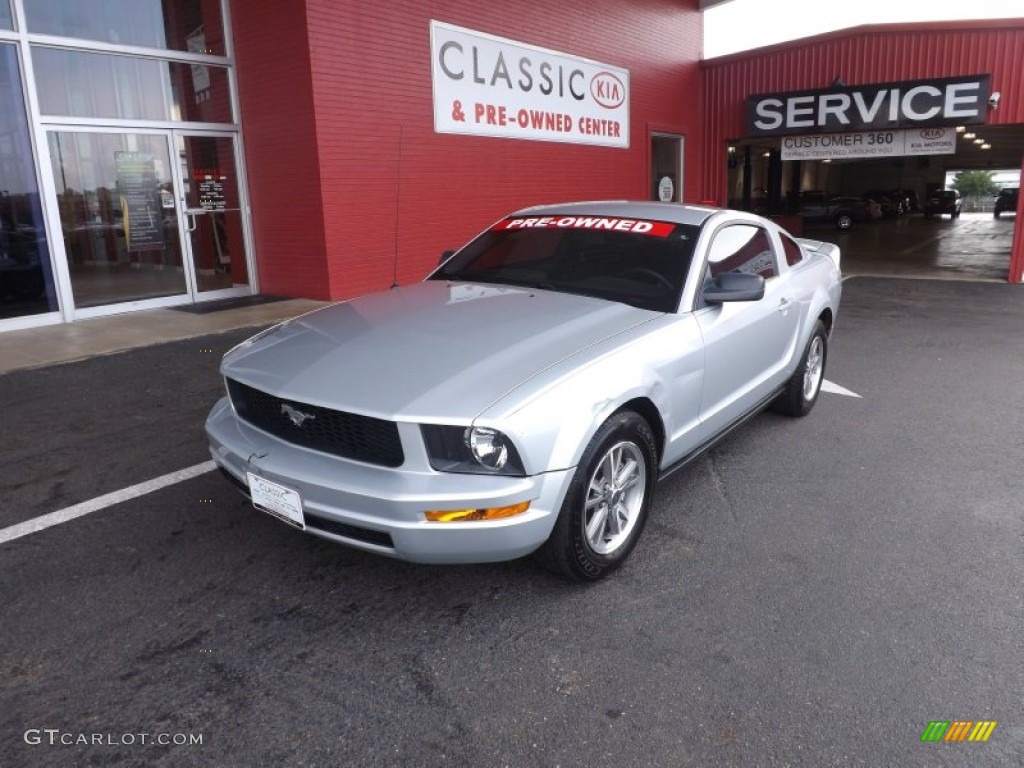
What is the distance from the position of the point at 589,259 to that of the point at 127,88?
27.0 ft

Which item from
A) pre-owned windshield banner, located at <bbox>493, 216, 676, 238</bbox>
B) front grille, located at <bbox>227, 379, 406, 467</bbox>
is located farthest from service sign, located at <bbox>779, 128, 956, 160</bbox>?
front grille, located at <bbox>227, 379, 406, 467</bbox>

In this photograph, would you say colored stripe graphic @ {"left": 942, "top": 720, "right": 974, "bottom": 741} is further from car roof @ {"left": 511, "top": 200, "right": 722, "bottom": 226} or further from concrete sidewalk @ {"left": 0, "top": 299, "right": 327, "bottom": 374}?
concrete sidewalk @ {"left": 0, "top": 299, "right": 327, "bottom": 374}

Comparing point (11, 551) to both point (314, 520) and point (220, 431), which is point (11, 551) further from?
point (314, 520)

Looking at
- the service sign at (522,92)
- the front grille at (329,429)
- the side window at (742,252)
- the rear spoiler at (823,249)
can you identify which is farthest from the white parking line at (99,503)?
the service sign at (522,92)

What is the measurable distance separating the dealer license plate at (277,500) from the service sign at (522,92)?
9376 mm

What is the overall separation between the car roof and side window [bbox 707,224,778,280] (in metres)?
0.16

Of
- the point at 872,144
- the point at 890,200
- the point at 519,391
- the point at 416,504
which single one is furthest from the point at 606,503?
the point at 890,200

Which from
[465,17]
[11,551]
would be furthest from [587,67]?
[11,551]

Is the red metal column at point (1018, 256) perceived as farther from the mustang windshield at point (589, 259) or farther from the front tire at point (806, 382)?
the mustang windshield at point (589, 259)

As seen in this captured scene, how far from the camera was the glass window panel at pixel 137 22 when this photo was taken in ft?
29.5

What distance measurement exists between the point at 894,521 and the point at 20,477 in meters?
4.77

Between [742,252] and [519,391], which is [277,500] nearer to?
[519,391]

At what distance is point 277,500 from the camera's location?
2.97 m

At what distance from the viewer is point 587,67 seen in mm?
14484
